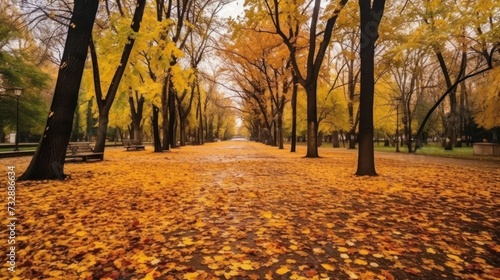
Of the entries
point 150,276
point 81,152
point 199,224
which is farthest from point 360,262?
point 81,152

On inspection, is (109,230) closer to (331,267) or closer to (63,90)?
(331,267)

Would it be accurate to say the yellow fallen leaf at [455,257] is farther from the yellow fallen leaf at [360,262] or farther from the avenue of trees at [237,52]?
the avenue of trees at [237,52]

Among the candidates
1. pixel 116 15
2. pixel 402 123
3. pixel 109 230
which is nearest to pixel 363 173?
pixel 109 230

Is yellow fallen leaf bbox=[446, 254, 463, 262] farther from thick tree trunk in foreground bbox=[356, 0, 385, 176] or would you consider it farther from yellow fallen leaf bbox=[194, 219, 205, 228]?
thick tree trunk in foreground bbox=[356, 0, 385, 176]

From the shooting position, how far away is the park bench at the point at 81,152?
14.2 m

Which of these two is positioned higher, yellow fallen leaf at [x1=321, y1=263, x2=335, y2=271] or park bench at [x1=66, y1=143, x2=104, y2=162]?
park bench at [x1=66, y1=143, x2=104, y2=162]

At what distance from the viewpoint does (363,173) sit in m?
9.72

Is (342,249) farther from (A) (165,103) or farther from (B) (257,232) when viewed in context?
(A) (165,103)

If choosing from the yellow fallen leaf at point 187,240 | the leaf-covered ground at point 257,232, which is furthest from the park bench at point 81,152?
the yellow fallen leaf at point 187,240

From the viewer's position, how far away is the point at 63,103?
8352mm

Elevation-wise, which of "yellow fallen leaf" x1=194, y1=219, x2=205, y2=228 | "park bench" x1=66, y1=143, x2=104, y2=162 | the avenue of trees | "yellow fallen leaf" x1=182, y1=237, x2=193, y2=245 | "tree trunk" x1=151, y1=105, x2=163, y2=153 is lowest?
"yellow fallen leaf" x1=182, y1=237, x2=193, y2=245

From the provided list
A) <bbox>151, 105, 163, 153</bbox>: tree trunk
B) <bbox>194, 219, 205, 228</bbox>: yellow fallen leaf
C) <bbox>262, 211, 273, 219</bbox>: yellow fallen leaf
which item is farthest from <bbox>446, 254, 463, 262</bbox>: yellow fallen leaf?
<bbox>151, 105, 163, 153</bbox>: tree trunk

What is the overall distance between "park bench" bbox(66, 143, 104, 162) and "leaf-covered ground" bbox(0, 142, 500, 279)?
6.89 metres

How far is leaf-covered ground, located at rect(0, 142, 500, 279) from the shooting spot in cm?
320
